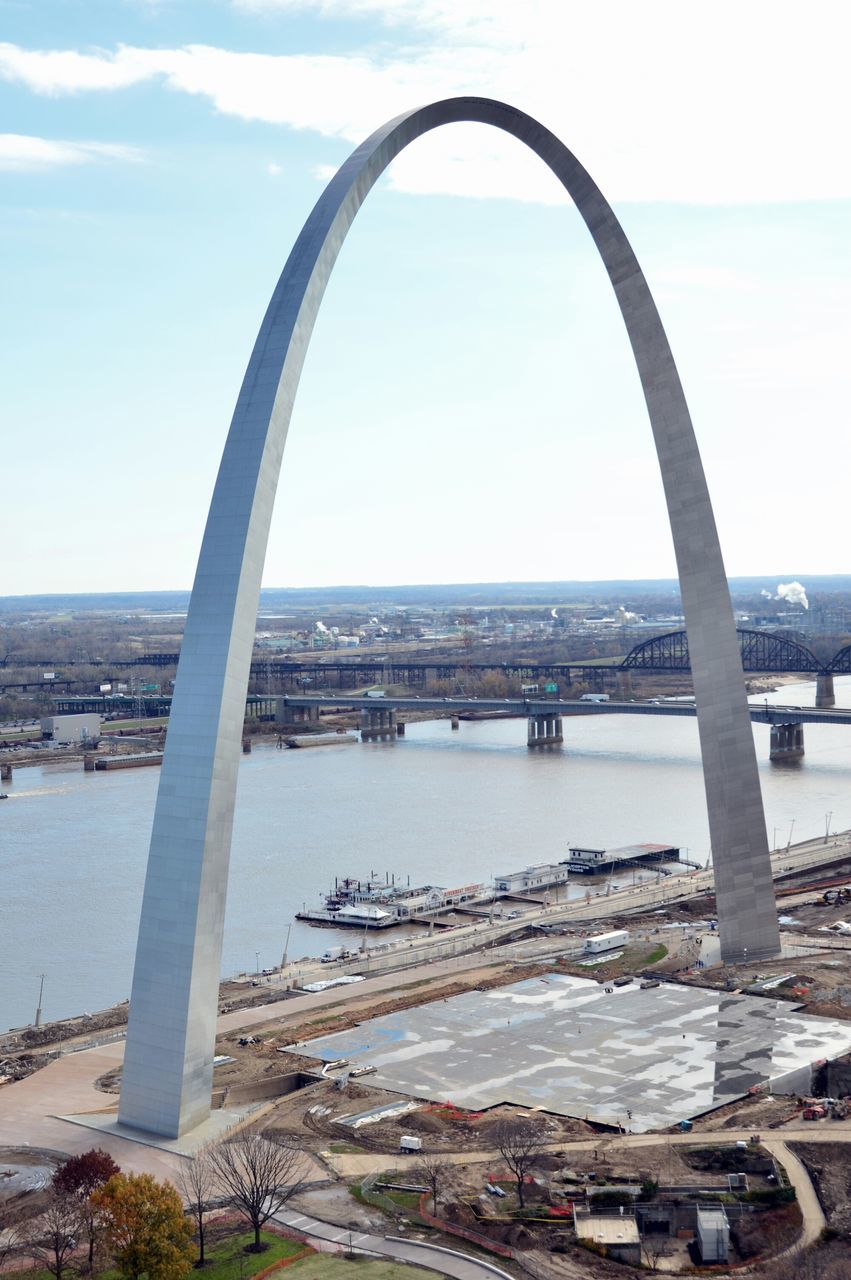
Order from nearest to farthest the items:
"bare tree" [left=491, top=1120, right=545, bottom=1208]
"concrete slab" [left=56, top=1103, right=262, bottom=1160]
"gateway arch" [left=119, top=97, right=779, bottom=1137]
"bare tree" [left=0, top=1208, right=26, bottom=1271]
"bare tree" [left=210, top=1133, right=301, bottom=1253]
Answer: "bare tree" [left=0, top=1208, right=26, bottom=1271]
"bare tree" [left=210, top=1133, right=301, bottom=1253]
"bare tree" [left=491, top=1120, right=545, bottom=1208]
"gateway arch" [left=119, top=97, right=779, bottom=1137]
"concrete slab" [left=56, top=1103, right=262, bottom=1160]

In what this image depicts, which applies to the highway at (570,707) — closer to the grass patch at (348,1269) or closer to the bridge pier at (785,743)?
the bridge pier at (785,743)

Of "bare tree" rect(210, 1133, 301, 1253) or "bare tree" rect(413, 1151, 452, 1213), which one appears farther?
"bare tree" rect(413, 1151, 452, 1213)

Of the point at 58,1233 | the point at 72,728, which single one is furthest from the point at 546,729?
the point at 58,1233

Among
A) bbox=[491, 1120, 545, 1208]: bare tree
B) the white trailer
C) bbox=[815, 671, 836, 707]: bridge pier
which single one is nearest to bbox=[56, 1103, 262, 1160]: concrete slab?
bbox=[491, 1120, 545, 1208]: bare tree

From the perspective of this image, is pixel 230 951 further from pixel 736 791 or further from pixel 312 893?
pixel 736 791

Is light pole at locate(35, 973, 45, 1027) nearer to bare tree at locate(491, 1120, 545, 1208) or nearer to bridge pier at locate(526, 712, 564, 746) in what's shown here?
bare tree at locate(491, 1120, 545, 1208)

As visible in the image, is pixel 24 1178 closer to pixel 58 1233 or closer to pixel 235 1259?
pixel 58 1233

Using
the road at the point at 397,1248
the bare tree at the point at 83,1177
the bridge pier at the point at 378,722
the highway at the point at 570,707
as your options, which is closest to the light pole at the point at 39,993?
the bare tree at the point at 83,1177
